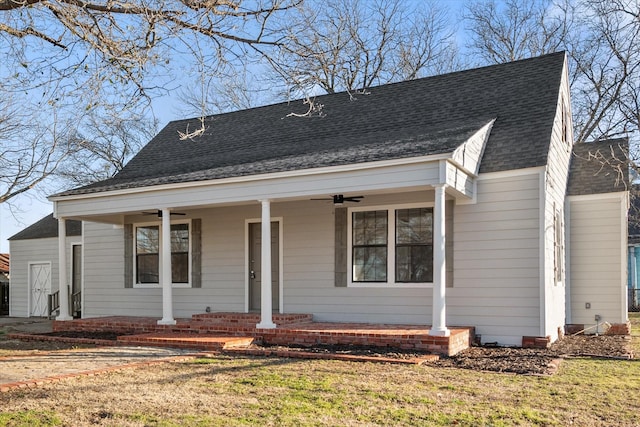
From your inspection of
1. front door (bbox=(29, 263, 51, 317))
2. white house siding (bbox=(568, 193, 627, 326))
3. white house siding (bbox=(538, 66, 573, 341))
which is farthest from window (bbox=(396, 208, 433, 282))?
front door (bbox=(29, 263, 51, 317))

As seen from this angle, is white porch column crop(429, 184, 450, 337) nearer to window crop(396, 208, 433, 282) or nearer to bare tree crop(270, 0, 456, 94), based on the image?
window crop(396, 208, 433, 282)

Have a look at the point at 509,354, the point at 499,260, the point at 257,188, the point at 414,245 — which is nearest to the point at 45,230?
the point at 257,188

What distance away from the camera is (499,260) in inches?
393

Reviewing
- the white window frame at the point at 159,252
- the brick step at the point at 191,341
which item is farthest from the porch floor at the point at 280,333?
the white window frame at the point at 159,252

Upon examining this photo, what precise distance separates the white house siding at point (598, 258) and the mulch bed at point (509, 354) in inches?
61.8

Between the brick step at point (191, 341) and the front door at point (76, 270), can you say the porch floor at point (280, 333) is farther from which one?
the front door at point (76, 270)

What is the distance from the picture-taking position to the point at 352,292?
11328 mm

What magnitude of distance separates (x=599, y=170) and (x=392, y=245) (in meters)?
5.26

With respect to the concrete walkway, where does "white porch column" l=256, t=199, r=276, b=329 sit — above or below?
above

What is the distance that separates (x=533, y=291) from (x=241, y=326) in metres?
4.90

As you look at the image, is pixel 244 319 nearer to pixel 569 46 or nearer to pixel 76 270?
pixel 76 270

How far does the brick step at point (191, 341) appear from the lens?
380 inches

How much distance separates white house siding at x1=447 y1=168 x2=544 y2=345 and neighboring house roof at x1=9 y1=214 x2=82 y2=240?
13.1m

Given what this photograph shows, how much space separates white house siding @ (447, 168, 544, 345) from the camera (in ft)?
31.9
